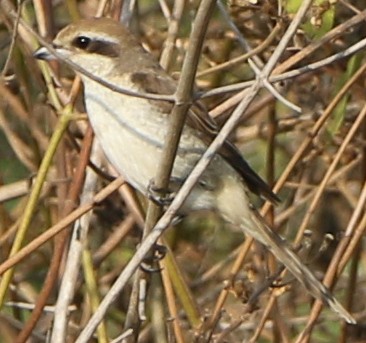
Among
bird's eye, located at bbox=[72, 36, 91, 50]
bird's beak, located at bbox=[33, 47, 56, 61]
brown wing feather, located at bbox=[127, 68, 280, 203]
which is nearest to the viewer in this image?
bird's beak, located at bbox=[33, 47, 56, 61]

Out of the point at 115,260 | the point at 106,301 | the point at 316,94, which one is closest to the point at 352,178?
the point at 316,94

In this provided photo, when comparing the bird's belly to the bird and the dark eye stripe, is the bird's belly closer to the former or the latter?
the bird

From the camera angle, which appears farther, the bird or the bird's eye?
the bird's eye

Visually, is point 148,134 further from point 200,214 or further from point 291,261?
point 200,214

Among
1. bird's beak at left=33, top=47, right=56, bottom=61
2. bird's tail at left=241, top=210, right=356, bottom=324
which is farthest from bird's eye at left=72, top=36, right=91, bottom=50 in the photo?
bird's tail at left=241, top=210, right=356, bottom=324

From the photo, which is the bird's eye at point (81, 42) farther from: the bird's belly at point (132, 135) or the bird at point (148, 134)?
the bird's belly at point (132, 135)

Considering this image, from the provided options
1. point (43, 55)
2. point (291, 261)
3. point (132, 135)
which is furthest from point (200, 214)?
point (43, 55)

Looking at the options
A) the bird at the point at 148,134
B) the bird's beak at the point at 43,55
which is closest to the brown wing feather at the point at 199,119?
the bird at the point at 148,134

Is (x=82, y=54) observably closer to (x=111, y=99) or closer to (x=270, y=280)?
(x=111, y=99)
